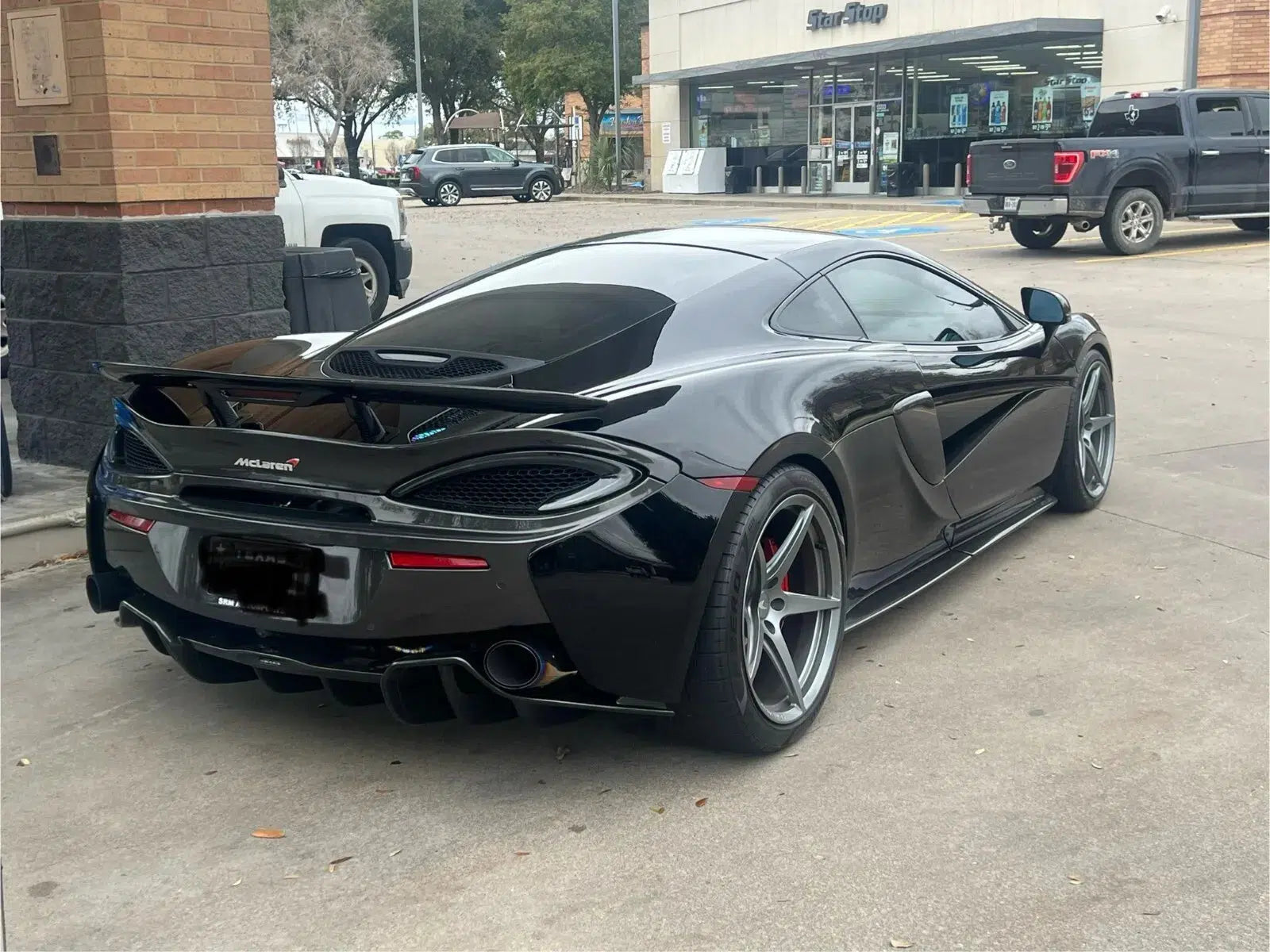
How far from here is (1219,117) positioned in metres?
17.5

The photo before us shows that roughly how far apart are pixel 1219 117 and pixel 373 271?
38.1 ft

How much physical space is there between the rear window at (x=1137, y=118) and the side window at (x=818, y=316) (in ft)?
48.1

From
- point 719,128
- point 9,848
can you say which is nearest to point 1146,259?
point 9,848

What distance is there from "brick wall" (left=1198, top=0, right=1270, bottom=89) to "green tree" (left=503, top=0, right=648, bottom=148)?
1176 inches

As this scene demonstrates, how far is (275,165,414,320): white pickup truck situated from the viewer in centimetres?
1151

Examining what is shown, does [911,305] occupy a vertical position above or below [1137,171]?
below

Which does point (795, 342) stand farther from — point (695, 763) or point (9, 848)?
point (9, 848)

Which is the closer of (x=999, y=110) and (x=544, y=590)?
(x=544, y=590)

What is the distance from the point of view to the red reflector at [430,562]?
318cm

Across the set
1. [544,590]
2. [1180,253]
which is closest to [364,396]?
[544,590]

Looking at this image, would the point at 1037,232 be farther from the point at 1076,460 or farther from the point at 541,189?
the point at 541,189

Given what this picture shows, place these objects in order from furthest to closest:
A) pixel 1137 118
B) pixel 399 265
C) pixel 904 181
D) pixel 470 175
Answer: pixel 470 175
pixel 904 181
pixel 1137 118
pixel 399 265

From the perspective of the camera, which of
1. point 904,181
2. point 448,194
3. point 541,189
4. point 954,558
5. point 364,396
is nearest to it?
point 364,396

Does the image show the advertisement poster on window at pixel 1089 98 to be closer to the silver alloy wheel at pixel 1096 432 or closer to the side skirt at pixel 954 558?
the silver alloy wheel at pixel 1096 432
